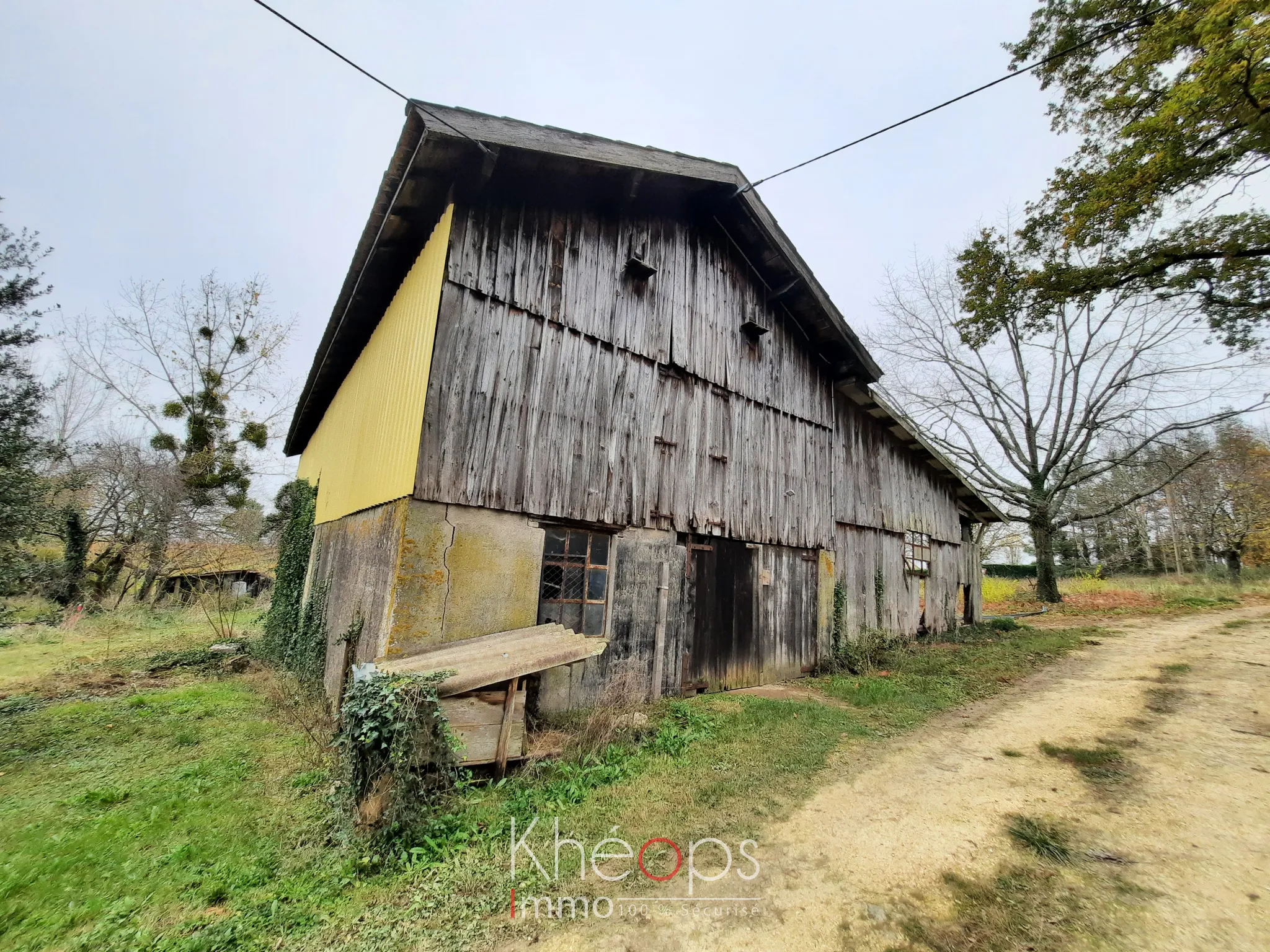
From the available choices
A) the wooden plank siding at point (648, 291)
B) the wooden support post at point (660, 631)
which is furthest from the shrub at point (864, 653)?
the wooden plank siding at point (648, 291)

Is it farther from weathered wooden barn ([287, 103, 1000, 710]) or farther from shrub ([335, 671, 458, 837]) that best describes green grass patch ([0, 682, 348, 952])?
weathered wooden barn ([287, 103, 1000, 710])

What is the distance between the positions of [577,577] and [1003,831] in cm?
476

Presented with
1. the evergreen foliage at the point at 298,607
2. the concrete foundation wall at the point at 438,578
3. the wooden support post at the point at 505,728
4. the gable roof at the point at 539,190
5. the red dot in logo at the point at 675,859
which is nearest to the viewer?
the red dot in logo at the point at 675,859

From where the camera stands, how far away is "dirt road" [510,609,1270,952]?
2.89 m

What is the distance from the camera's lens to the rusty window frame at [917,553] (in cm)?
1304

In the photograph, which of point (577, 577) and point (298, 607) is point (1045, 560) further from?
point (298, 607)

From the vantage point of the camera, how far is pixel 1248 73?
6121 mm

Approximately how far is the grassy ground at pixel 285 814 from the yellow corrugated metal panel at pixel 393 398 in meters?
3.11

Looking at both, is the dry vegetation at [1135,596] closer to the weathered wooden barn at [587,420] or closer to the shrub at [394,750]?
the weathered wooden barn at [587,420]

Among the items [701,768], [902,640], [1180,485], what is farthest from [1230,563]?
A: [701,768]

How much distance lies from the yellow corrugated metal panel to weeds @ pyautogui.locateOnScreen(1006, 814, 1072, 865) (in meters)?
6.07

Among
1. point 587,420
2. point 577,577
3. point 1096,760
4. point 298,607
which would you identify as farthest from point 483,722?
point 298,607

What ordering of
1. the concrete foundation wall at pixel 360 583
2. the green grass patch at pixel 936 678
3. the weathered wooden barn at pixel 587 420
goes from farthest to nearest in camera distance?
the green grass patch at pixel 936 678 < the weathered wooden barn at pixel 587 420 < the concrete foundation wall at pixel 360 583

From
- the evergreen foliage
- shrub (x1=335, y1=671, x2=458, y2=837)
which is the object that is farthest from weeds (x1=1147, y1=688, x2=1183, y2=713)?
the evergreen foliage
